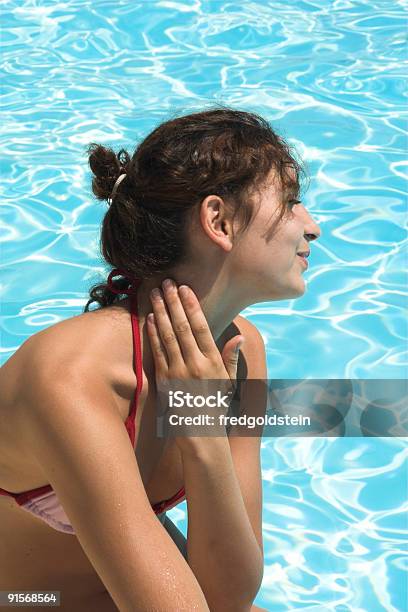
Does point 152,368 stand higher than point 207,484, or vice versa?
point 152,368

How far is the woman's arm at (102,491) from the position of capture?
220 cm

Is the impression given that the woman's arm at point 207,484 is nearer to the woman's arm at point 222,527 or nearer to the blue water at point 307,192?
the woman's arm at point 222,527

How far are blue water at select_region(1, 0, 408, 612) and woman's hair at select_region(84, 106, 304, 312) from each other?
1780 millimetres

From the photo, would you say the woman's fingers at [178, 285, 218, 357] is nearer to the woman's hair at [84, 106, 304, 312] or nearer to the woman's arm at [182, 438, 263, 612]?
the woman's hair at [84, 106, 304, 312]

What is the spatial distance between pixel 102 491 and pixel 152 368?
420 mm

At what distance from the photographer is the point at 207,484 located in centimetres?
247

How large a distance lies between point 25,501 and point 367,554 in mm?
1818

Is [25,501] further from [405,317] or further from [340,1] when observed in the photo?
[340,1]

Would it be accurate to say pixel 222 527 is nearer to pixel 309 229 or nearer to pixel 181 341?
pixel 181 341

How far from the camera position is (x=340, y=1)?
8820mm

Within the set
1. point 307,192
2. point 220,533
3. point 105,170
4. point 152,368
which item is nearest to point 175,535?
point 220,533

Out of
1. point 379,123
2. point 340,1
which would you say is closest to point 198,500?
point 379,123

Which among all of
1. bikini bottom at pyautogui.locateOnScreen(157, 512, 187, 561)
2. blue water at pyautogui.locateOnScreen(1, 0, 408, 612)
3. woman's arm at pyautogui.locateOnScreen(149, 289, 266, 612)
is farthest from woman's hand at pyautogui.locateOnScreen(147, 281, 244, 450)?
blue water at pyautogui.locateOnScreen(1, 0, 408, 612)

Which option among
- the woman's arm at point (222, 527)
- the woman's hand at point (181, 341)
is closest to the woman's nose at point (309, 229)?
the woman's hand at point (181, 341)
